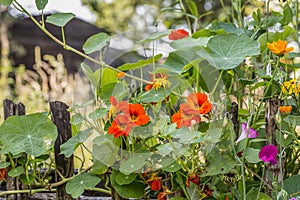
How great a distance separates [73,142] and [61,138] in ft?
0.33

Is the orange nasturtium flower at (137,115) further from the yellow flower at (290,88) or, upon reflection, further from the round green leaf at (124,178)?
the yellow flower at (290,88)

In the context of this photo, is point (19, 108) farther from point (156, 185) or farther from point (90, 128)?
point (156, 185)

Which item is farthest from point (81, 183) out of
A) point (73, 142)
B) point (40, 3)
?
point (40, 3)

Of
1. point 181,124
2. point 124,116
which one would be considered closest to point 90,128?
point 124,116

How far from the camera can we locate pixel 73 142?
3.62 feet

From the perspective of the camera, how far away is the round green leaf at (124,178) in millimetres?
1069

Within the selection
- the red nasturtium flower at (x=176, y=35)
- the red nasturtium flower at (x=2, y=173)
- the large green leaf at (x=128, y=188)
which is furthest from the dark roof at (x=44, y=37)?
the large green leaf at (x=128, y=188)

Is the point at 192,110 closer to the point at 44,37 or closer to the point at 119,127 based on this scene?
the point at 119,127

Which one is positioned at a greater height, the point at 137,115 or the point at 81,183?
the point at 137,115

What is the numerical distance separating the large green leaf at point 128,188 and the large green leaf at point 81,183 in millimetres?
39

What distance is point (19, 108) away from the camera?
1228 mm

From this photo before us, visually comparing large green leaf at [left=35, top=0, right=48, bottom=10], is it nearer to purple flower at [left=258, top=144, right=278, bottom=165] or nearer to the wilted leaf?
the wilted leaf

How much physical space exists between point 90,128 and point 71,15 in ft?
0.89

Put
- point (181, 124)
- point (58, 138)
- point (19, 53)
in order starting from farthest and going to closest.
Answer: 1. point (19, 53)
2. point (58, 138)
3. point (181, 124)
